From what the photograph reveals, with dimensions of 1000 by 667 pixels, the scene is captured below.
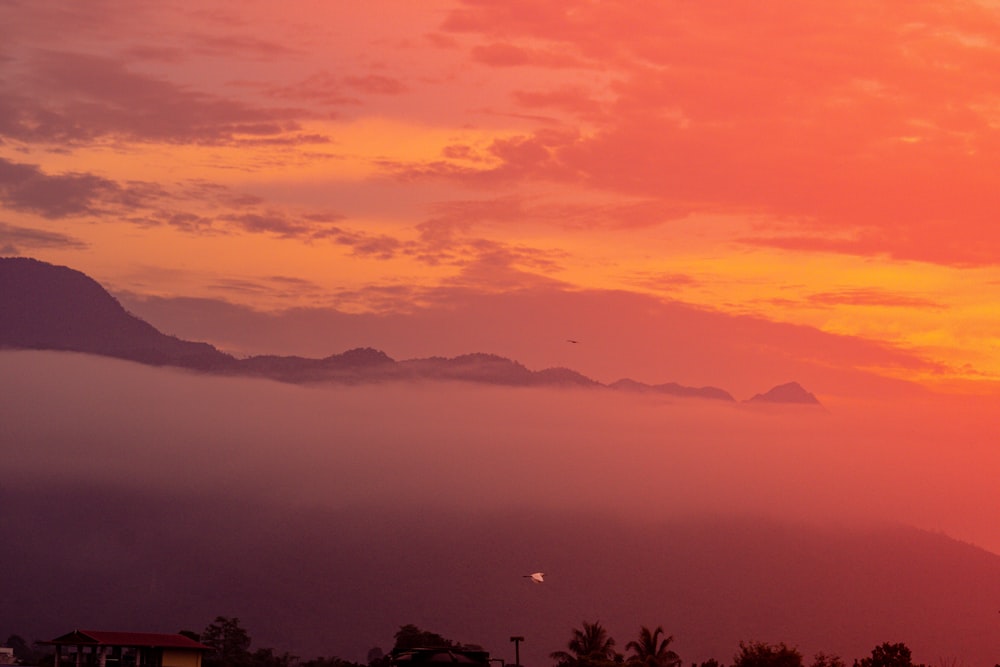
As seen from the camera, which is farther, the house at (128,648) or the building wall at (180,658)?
the building wall at (180,658)

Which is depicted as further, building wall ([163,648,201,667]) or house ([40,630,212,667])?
building wall ([163,648,201,667])

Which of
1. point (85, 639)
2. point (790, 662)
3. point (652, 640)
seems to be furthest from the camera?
point (652, 640)

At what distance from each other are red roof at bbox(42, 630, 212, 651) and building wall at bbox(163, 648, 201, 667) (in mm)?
570

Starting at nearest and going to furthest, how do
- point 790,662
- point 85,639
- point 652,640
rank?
point 85,639 < point 790,662 < point 652,640

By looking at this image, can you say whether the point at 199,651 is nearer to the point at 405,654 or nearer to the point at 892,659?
the point at 405,654

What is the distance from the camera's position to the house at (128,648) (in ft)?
410

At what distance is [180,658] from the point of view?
12988 cm

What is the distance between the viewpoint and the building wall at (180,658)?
129 meters

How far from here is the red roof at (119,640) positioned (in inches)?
4894

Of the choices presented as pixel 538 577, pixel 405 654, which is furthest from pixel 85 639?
pixel 538 577

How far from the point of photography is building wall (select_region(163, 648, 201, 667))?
12862cm

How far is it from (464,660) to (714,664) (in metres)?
66.4

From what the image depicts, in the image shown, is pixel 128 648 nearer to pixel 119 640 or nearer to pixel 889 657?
pixel 119 640

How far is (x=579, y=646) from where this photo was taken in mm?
180250
